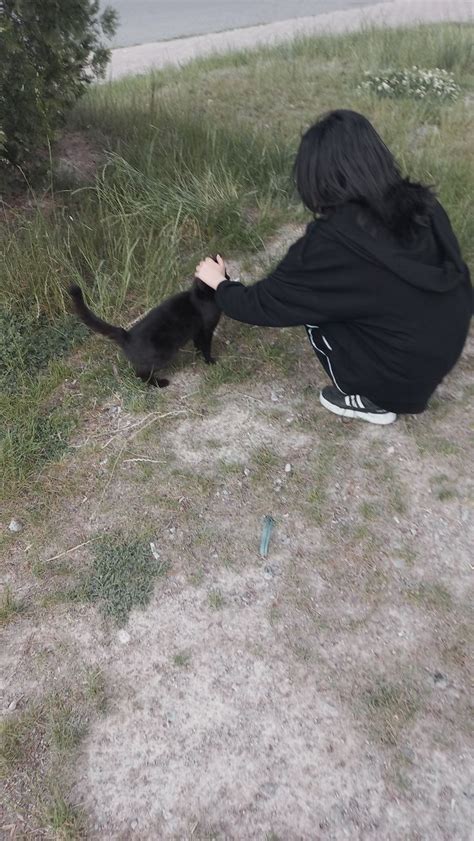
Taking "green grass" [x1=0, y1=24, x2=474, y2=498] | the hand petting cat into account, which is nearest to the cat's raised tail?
"green grass" [x1=0, y1=24, x2=474, y2=498]

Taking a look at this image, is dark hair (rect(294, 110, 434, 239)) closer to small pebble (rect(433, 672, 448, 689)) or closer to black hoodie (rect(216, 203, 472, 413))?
Result: black hoodie (rect(216, 203, 472, 413))

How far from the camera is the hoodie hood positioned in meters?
2.20

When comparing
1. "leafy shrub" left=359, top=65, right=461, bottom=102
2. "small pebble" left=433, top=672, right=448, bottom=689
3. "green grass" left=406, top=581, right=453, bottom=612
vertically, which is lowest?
"small pebble" left=433, top=672, right=448, bottom=689

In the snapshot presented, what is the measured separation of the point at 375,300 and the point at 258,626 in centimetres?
132

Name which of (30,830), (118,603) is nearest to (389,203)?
(118,603)

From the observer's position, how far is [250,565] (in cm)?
245

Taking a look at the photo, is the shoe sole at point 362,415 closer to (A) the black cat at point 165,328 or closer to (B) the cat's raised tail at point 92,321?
(A) the black cat at point 165,328

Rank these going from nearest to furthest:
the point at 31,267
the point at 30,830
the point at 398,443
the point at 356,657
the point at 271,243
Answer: the point at 30,830 < the point at 356,657 < the point at 398,443 < the point at 31,267 < the point at 271,243

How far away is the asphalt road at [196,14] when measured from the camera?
37.4 feet

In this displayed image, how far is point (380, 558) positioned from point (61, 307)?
2288mm

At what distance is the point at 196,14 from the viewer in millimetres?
12570

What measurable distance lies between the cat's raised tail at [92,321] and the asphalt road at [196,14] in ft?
32.5

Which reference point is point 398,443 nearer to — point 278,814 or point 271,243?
point 278,814

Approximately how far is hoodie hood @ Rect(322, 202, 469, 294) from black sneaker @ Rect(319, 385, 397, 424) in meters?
0.76
